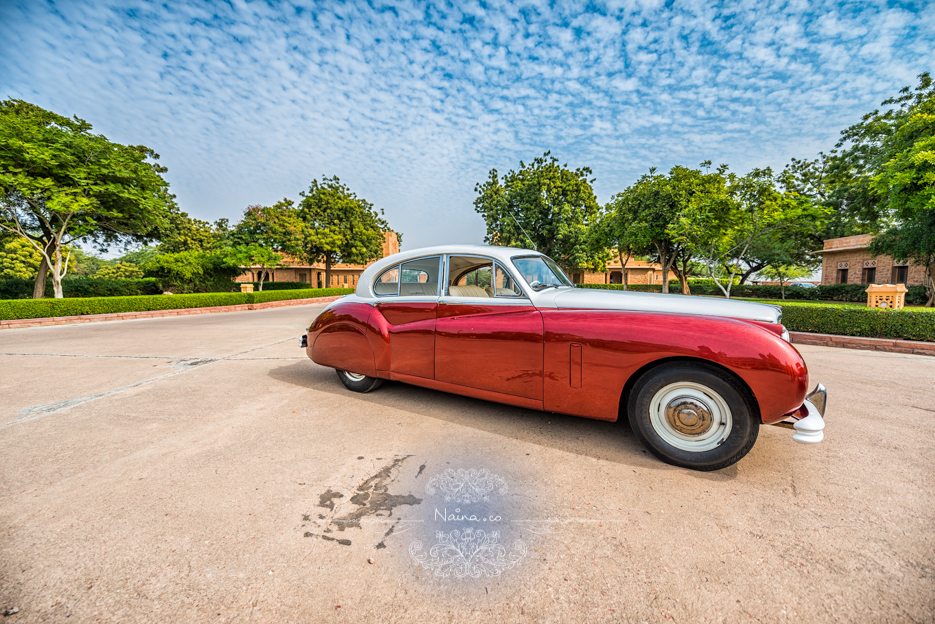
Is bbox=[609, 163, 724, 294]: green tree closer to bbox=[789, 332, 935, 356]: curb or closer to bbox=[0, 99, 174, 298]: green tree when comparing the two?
bbox=[789, 332, 935, 356]: curb

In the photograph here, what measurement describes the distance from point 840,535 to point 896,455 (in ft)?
5.28

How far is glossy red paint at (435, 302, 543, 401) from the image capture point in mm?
3037

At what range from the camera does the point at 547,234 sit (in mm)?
24781

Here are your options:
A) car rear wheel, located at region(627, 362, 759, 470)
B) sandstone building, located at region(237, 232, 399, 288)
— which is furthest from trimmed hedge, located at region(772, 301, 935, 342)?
sandstone building, located at region(237, 232, 399, 288)

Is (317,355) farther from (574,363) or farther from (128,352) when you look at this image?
(128,352)

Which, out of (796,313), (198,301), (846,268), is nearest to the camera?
(796,313)

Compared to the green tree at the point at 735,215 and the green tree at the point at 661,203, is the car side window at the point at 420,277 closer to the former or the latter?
the green tree at the point at 735,215

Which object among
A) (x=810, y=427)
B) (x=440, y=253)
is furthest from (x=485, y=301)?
(x=810, y=427)

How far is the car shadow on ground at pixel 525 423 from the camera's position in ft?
9.30

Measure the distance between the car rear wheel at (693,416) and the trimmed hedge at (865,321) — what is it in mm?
8057

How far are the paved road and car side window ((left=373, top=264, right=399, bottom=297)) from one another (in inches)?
50.5

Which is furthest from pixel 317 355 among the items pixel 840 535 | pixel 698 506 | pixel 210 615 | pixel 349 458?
pixel 840 535

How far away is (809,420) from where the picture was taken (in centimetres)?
239

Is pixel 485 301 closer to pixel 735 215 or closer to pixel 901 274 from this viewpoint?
pixel 735 215
